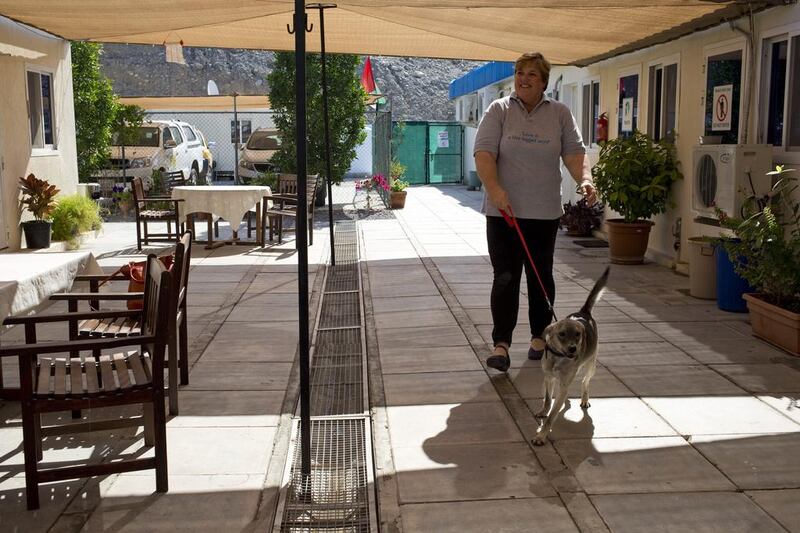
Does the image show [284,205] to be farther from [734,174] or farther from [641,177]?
[734,174]

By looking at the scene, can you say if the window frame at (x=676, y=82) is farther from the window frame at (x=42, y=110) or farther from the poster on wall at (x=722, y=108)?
the window frame at (x=42, y=110)

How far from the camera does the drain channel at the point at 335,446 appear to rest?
313cm

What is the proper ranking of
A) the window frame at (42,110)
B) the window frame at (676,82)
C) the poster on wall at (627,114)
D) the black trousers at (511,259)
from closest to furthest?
the black trousers at (511,259), the window frame at (676,82), the window frame at (42,110), the poster on wall at (627,114)

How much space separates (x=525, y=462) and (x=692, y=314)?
133 inches

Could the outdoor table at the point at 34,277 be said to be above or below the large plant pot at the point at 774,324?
above

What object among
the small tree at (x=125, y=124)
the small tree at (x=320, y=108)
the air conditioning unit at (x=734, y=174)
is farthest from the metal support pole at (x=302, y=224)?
the small tree at (x=125, y=124)

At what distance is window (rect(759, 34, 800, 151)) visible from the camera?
6.65 meters

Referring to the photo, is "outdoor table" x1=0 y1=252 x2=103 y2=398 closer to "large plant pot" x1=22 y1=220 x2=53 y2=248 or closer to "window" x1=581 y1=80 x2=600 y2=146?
"large plant pot" x1=22 y1=220 x2=53 y2=248

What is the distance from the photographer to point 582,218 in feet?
36.9

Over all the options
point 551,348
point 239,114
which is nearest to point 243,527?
point 551,348

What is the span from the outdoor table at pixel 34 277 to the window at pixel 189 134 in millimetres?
14069

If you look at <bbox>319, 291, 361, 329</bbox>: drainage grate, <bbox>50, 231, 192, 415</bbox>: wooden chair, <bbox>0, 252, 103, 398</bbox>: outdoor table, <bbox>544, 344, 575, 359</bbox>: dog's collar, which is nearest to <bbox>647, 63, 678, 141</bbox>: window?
<bbox>319, 291, 361, 329</bbox>: drainage grate

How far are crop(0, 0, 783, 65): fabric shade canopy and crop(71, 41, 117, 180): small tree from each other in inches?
174

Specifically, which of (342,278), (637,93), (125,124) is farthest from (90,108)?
(637,93)
